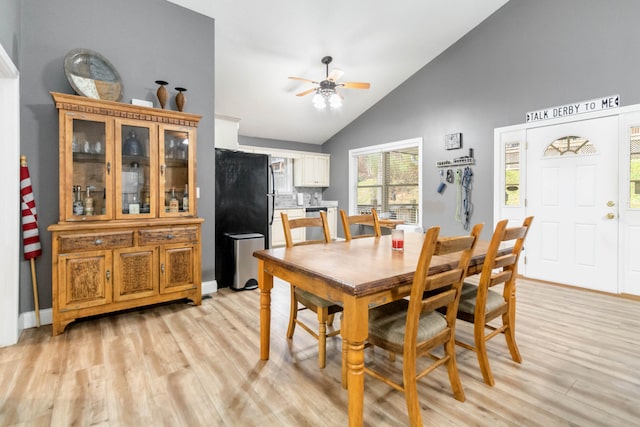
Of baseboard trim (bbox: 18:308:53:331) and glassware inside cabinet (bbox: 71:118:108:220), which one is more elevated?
glassware inside cabinet (bbox: 71:118:108:220)

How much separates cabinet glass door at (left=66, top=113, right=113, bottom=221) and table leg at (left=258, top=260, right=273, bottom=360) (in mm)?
1683

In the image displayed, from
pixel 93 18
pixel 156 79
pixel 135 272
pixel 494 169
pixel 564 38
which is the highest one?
pixel 564 38

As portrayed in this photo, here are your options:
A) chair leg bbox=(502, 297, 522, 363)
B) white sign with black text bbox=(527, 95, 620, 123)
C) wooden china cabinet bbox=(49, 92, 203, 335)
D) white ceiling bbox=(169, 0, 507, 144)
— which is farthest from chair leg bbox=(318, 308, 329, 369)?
white sign with black text bbox=(527, 95, 620, 123)

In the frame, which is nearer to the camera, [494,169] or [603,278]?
[603,278]

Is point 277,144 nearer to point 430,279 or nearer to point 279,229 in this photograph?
point 279,229

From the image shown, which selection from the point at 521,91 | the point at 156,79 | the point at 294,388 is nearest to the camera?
the point at 294,388

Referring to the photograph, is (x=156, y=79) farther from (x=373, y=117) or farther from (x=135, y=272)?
(x=373, y=117)

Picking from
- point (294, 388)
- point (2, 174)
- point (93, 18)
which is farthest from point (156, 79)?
point (294, 388)

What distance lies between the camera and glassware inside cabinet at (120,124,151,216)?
9.63 ft

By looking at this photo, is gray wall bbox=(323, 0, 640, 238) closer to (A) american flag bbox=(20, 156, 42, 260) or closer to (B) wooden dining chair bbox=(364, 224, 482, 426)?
(B) wooden dining chair bbox=(364, 224, 482, 426)

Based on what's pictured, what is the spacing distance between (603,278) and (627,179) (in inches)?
45.6

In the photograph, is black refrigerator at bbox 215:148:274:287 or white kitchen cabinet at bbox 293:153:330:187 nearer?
black refrigerator at bbox 215:148:274:287

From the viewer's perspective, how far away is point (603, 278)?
374 cm

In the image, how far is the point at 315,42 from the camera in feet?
14.7
